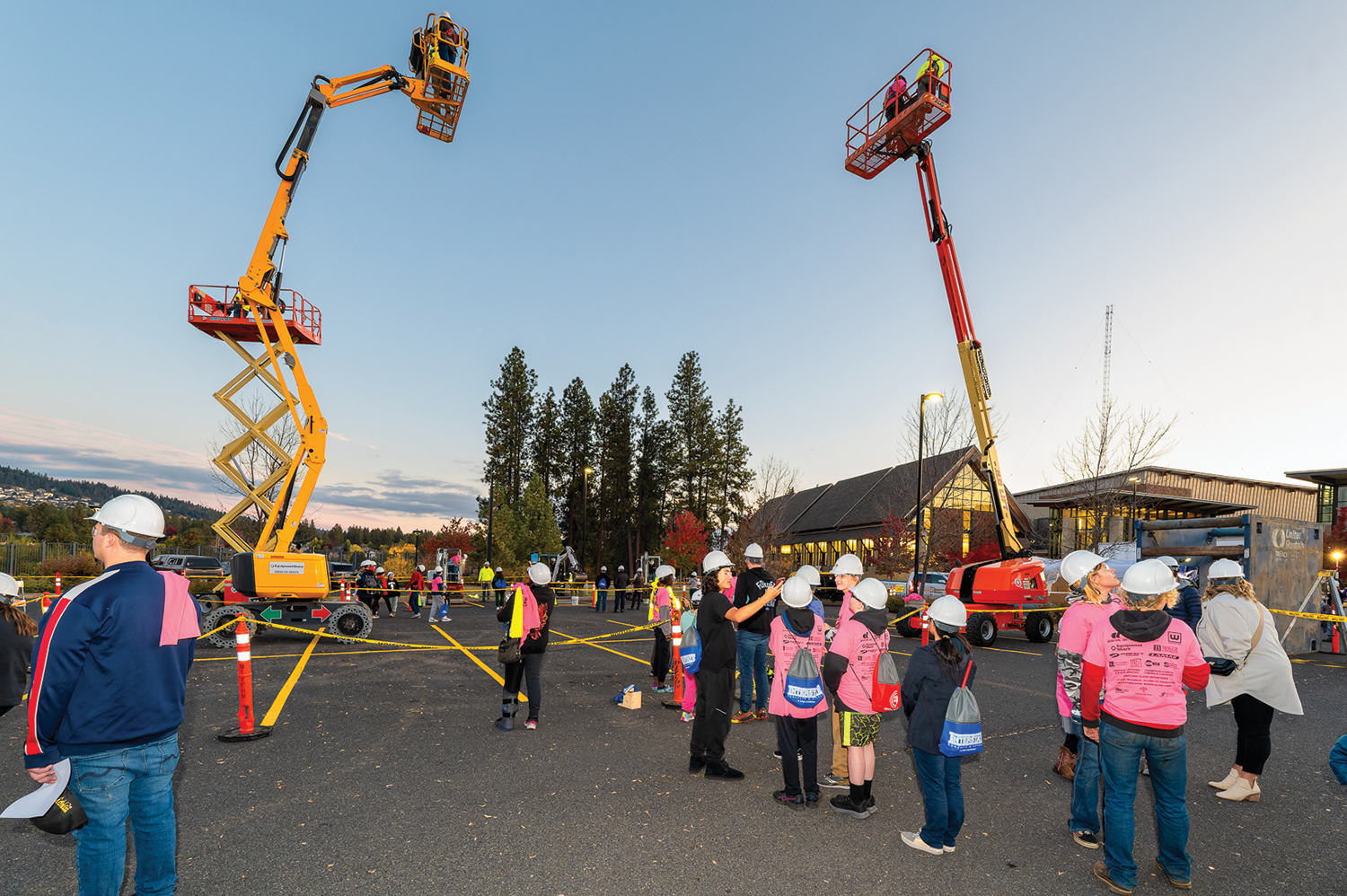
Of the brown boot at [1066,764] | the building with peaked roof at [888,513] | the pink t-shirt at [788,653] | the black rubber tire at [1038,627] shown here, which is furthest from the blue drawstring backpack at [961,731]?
the building with peaked roof at [888,513]

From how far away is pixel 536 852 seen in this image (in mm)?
4371

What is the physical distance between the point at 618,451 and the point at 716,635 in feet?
162

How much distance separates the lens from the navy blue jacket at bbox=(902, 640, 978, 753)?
4.19 meters

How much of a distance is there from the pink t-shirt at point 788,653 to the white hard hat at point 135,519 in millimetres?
4047

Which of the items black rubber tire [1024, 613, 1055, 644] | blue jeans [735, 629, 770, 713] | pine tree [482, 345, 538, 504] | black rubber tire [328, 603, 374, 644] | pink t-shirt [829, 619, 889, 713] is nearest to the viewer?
pink t-shirt [829, 619, 889, 713]

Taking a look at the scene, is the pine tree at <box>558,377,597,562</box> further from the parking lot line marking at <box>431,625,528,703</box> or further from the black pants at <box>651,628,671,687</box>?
the black pants at <box>651,628,671,687</box>

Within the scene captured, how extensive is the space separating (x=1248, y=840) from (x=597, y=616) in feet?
64.1

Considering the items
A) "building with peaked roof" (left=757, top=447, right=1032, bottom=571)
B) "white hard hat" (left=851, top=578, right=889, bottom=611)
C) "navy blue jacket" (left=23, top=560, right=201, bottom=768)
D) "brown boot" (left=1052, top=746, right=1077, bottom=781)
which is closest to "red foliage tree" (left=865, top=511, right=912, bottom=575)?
"building with peaked roof" (left=757, top=447, right=1032, bottom=571)

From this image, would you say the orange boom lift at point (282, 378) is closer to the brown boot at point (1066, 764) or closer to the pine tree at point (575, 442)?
the brown boot at point (1066, 764)

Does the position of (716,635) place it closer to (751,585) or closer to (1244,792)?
(751,585)

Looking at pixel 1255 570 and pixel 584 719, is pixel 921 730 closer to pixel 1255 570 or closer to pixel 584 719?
pixel 584 719

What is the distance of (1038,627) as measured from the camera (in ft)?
53.2

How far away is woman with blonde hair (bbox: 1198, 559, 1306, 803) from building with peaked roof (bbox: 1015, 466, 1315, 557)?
24583mm

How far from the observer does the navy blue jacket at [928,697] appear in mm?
4188
